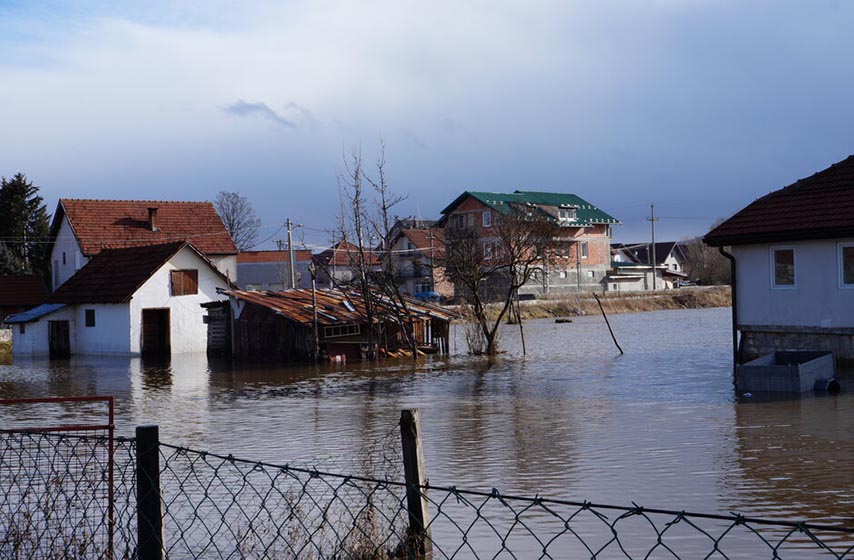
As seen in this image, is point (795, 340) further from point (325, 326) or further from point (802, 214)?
point (325, 326)

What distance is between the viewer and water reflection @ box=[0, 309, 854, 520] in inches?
463

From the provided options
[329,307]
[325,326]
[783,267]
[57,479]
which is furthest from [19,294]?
[57,479]

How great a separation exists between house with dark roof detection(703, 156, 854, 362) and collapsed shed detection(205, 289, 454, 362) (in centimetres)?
1368

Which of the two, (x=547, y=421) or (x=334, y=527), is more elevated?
(x=334, y=527)

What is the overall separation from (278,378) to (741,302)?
13.1 meters

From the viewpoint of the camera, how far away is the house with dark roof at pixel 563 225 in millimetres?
82938

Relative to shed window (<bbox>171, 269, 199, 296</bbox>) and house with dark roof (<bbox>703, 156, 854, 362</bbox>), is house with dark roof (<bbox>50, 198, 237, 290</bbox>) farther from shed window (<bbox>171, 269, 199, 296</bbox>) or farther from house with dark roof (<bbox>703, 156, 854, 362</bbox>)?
house with dark roof (<bbox>703, 156, 854, 362</bbox>)

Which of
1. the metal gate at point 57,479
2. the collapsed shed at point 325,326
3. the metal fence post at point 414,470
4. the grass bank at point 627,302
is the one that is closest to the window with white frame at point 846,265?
the metal gate at point 57,479

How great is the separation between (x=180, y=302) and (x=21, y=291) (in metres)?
16.0

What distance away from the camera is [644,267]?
102938mm

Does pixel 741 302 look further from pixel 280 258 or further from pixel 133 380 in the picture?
pixel 280 258

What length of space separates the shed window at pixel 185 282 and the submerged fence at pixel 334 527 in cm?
3169

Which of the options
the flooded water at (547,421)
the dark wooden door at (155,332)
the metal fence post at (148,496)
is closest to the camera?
the metal fence post at (148,496)

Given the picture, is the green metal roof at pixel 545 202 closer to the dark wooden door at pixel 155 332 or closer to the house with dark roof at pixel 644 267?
the house with dark roof at pixel 644 267
